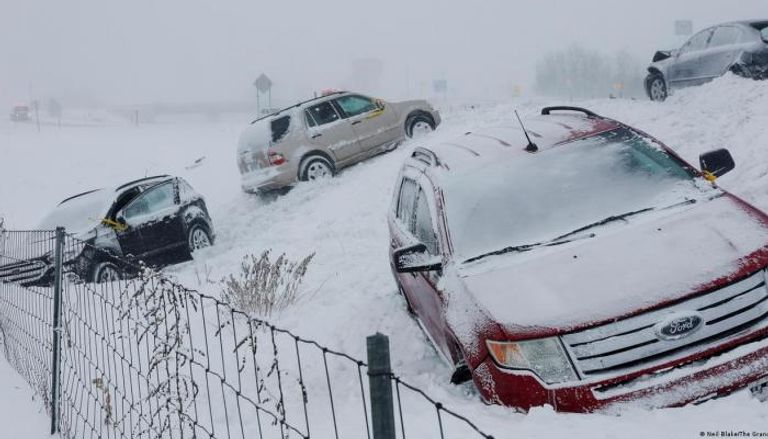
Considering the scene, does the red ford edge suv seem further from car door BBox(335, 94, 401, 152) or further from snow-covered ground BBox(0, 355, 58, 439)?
car door BBox(335, 94, 401, 152)

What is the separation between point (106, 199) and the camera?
10.7 meters

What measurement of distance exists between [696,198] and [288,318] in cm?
388

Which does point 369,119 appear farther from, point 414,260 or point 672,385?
point 672,385

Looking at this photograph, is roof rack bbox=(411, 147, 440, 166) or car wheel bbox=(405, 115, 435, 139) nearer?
roof rack bbox=(411, 147, 440, 166)

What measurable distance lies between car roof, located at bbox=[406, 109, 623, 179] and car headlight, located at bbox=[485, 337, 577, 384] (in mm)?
1773

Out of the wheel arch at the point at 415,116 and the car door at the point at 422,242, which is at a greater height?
the wheel arch at the point at 415,116

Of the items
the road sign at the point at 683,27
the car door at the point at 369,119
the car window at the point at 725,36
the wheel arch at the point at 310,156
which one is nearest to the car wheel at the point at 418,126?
the car door at the point at 369,119

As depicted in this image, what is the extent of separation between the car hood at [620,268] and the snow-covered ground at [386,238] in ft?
1.68

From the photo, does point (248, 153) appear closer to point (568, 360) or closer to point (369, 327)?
point (369, 327)

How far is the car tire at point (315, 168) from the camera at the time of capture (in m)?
13.9

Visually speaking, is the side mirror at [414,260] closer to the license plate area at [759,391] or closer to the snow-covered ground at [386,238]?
the snow-covered ground at [386,238]

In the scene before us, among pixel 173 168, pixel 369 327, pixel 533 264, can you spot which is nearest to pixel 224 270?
pixel 369 327

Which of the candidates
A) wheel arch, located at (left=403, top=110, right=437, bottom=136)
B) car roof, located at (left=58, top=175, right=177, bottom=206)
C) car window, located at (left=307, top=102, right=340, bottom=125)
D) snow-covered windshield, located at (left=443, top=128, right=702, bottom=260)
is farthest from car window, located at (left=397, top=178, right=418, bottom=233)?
wheel arch, located at (left=403, top=110, right=437, bottom=136)

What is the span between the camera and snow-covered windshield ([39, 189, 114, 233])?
10.3m
